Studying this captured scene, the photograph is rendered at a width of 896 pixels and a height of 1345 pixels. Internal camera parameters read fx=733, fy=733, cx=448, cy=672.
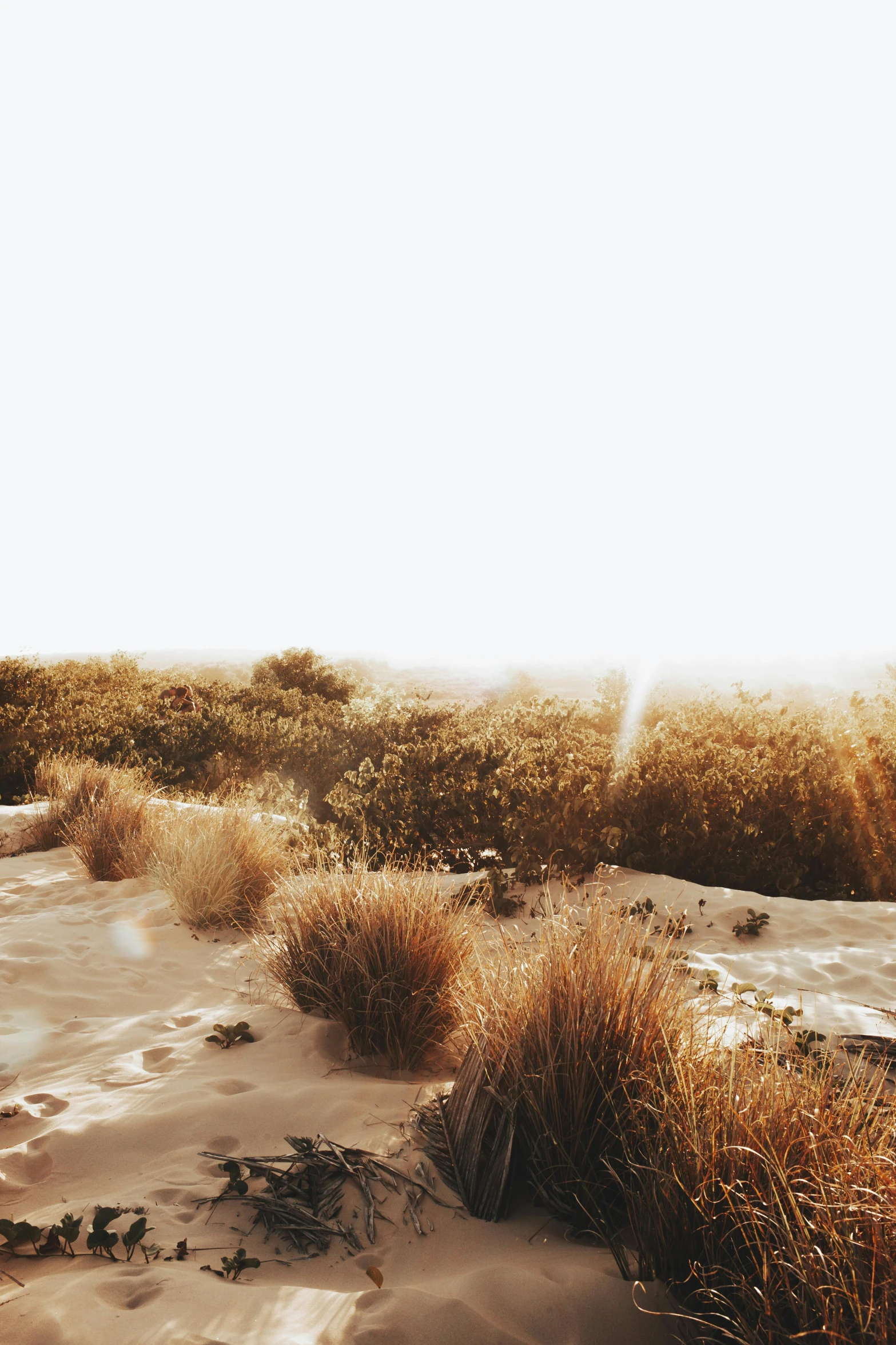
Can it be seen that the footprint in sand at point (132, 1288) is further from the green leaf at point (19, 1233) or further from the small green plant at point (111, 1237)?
the green leaf at point (19, 1233)

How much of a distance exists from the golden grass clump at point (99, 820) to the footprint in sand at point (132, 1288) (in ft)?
15.5

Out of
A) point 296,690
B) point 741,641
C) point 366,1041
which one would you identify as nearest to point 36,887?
point 366,1041

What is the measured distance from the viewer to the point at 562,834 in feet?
19.4

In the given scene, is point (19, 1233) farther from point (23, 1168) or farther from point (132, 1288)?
point (23, 1168)

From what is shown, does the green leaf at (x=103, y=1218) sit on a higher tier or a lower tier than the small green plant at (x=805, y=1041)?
lower

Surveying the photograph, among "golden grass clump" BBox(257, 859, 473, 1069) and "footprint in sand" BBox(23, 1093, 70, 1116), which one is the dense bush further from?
"footprint in sand" BBox(23, 1093, 70, 1116)

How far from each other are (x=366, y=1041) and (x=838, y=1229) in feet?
6.62

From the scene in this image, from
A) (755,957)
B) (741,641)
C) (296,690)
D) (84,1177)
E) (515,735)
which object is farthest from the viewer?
(741,641)

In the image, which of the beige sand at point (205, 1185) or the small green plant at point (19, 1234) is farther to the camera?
the small green plant at point (19, 1234)

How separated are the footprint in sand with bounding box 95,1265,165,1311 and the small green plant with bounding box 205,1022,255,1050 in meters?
1.39

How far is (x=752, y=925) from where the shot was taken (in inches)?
185

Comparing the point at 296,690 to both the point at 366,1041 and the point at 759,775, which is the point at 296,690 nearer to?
the point at 759,775

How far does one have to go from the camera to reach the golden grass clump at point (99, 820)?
20.3 feet

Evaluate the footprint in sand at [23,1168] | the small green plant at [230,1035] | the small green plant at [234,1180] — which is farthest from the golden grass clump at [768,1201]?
the small green plant at [230,1035]
